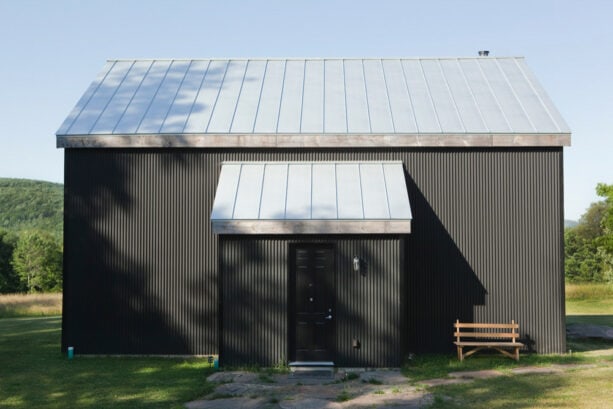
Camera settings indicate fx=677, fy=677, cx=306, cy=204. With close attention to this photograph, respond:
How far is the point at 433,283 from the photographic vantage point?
1897cm

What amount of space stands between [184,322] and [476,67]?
12951mm

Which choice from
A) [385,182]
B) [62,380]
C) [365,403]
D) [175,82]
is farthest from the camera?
[175,82]

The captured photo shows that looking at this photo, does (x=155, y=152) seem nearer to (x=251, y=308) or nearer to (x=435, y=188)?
(x=251, y=308)

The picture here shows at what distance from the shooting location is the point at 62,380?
610 inches

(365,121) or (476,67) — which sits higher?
(476,67)

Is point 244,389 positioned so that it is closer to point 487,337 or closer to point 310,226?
point 310,226

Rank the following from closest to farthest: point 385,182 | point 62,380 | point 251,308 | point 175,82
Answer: point 62,380 < point 251,308 < point 385,182 < point 175,82

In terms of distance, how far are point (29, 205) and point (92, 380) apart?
389 feet

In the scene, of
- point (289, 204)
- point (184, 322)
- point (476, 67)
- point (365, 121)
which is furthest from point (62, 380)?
point (476, 67)

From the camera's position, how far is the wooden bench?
1753 cm

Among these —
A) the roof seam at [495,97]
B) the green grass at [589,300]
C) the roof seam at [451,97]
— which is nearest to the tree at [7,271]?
the green grass at [589,300]

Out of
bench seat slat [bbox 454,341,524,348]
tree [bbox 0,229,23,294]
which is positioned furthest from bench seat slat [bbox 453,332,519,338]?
tree [bbox 0,229,23,294]

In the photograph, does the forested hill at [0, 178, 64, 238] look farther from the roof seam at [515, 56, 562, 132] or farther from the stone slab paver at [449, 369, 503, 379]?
the stone slab paver at [449, 369, 503, 379]

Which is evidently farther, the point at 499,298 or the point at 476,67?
the point at 476,67
